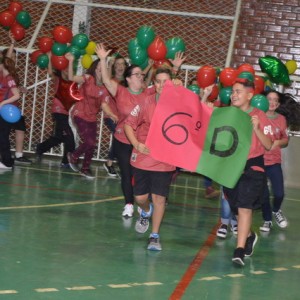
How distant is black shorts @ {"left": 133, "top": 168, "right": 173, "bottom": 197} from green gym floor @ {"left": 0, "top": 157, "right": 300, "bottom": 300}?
0.49m

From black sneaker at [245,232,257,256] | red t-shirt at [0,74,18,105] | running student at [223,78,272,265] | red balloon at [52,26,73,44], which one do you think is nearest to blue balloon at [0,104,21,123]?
red t-shirt at [0,74,18,105]

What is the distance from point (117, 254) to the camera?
6254mm

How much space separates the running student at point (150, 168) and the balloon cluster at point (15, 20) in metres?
5.57

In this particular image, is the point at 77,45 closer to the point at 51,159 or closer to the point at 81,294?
the point at 51,159

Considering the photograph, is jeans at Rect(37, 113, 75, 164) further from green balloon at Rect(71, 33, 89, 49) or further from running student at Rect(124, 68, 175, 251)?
running student at Rect(124, 68, 175, 251)

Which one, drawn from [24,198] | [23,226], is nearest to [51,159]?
[24,198]

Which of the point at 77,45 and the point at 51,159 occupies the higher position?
the point at 77,45

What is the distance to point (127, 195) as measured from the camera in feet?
26.5

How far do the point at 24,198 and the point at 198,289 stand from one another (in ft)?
12.9

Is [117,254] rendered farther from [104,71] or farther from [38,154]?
[38,154]

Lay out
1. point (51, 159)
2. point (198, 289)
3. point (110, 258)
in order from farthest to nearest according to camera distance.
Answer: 1. point (51, 159)
2. point (110, 258)
3. point (198, 289)

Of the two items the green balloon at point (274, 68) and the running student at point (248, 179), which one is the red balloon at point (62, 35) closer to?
the green balloon at point (274, 68)

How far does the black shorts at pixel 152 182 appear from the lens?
6574 millimetres

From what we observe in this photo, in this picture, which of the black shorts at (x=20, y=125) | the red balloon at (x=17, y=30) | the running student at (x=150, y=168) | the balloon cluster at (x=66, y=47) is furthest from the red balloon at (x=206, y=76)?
the red balloon at (x=17, y=30)
